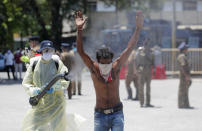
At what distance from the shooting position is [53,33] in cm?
3306

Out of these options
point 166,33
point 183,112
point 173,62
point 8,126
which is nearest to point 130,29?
point 166,33

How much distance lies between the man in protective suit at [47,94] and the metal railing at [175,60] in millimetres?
18670

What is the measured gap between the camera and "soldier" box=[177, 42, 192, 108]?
1323cm

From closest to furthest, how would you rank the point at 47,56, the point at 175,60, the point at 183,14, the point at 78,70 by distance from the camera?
1. the point at 47,56
2. the point at 78,70
3. the point at 175,60
4. the point at 183,14

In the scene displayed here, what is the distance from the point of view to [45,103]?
7.25m

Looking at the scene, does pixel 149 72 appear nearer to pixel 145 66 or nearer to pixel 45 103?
pixel 145 66

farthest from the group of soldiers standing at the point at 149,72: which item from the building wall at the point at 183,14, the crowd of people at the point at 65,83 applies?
the building wall at the point at 183,14

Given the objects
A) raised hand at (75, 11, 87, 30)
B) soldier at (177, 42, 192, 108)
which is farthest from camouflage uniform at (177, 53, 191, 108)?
raised hand at (75, 11, 87, 30)

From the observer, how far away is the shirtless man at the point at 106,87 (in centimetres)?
588

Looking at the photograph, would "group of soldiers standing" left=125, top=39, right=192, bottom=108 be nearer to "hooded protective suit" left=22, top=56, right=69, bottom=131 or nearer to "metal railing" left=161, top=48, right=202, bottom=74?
"hooded protective suit" left=22, top=56, right=69, bottom=131

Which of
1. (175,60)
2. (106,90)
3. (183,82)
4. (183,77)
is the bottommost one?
(175,60)

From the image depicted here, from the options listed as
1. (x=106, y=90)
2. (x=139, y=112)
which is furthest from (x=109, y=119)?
(x=139, y=112)

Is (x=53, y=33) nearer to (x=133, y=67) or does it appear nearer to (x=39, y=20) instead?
(x=39, y=20)

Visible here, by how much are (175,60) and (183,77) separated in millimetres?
12816
